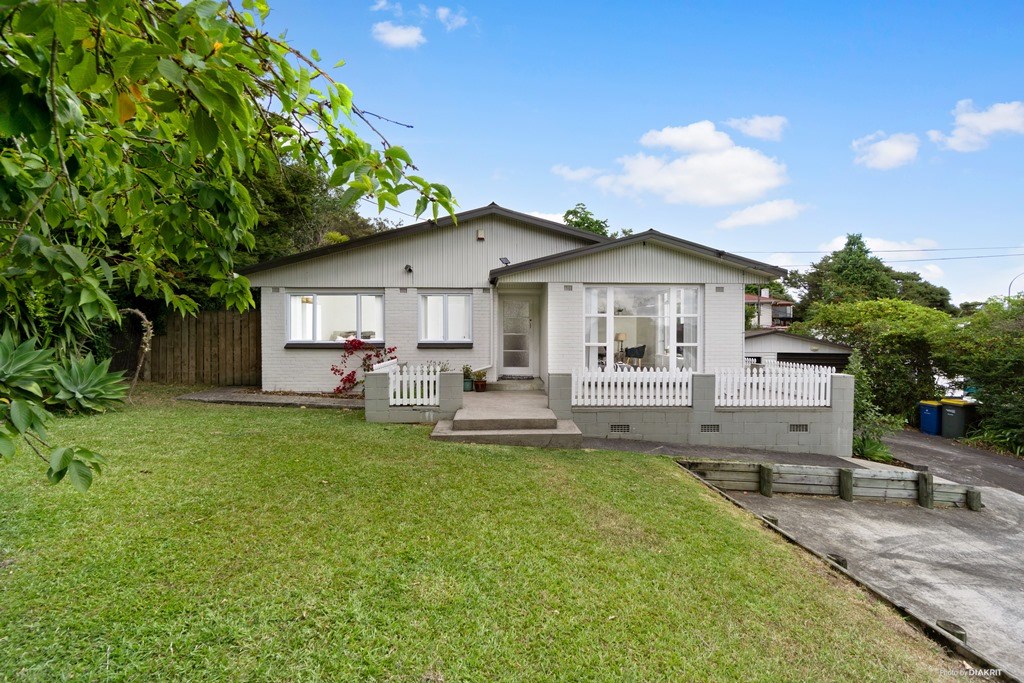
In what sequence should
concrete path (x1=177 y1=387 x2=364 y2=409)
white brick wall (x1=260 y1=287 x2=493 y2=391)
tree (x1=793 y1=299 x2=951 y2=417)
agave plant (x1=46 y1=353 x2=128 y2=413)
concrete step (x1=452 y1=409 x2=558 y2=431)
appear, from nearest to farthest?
1. concrete step (x1=452 y1=409 x2=558 y2=431)
2. agave plant (x1=46 y1=353 x2=128 y2=413)
3. concrete path (x1=177 y1=387 x2=364 y2=409)
4. white brick wall (x1=260 y1=287 x2=493 y2=391)
5. tree (x1=793 y1=299 x2=951 y2=417)

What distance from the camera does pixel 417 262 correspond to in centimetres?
1187

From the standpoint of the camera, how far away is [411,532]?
12.8 ft

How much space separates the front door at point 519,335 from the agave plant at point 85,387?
26.6 feet

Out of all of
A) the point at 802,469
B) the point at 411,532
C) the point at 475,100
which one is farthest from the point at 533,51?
the point at 411,532

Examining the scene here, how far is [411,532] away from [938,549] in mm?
5887

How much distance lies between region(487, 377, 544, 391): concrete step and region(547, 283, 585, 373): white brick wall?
1.31 m

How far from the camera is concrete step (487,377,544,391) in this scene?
11.3 m

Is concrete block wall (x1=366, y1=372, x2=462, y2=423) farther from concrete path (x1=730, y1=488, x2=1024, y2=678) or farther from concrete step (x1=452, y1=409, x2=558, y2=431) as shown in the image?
concrete path (x1=730, y1=488, x2=1024, y2=678)

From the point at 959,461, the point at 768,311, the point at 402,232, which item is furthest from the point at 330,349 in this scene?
the point at 768,311

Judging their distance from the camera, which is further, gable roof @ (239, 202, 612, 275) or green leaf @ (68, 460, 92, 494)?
gable roof @ (239, 202, 612, 275)

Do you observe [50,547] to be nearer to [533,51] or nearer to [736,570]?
[736,570]

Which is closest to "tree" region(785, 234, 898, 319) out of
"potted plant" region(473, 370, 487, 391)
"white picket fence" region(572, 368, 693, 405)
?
"white picket fence" region(572, 368, 693, 405)

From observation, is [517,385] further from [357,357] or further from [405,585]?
[405,585]

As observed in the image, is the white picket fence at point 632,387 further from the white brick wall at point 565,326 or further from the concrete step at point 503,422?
the white brick wall at point 565,326
